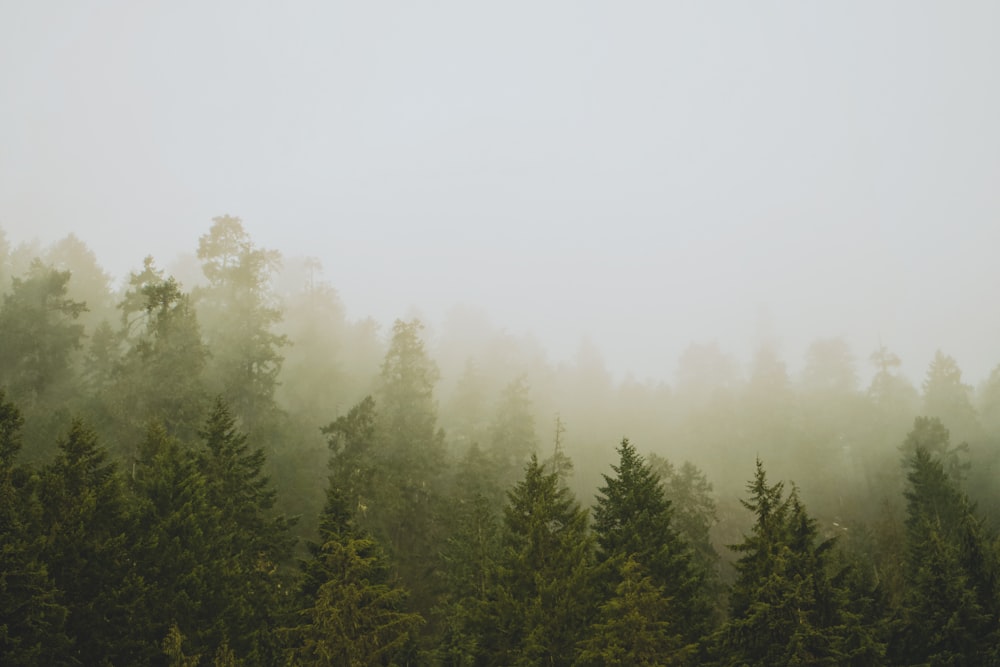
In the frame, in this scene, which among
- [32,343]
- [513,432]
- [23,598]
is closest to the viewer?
[23,598]

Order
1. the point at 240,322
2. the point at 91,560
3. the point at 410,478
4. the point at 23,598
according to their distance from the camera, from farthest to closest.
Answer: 1. the point at 240,322
2. the point at 410,478
3. the point at 91,560
4. the point at 23,598

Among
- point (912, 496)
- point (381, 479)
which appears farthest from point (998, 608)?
point (381, 479)

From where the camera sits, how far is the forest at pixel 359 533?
19656 millimetres

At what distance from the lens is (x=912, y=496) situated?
138ft

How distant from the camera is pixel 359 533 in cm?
2436

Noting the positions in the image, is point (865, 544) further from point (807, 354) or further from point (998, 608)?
point (807, 354)

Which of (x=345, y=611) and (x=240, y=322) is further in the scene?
(x=240, y=322)

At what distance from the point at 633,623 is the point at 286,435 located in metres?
28.5

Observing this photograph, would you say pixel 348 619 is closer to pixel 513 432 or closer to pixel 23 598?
pixel 23 598

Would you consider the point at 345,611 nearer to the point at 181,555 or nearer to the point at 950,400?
the point at 181,555

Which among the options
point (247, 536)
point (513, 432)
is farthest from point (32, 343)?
point (513, 432)

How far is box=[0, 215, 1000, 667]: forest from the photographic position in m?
19.7

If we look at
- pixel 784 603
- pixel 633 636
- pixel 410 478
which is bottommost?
pixel 633 636

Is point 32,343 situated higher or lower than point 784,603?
higher
